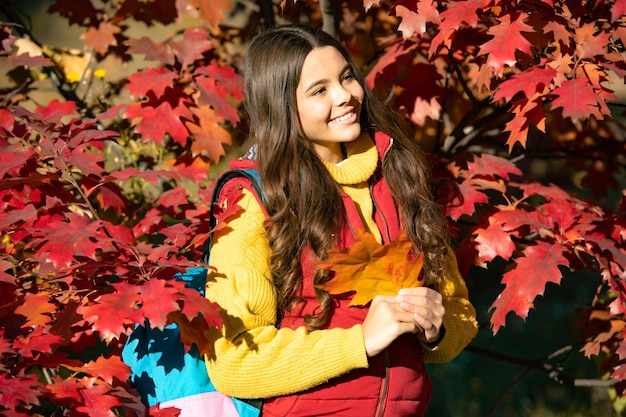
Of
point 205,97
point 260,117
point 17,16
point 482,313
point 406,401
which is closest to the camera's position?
point 406,401

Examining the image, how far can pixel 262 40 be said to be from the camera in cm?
220

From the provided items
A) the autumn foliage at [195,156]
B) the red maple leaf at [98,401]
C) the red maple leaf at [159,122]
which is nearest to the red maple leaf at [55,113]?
the autumn foliage at [195,156]

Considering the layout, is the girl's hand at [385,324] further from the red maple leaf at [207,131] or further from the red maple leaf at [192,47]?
the red maple leaf at [192,47]

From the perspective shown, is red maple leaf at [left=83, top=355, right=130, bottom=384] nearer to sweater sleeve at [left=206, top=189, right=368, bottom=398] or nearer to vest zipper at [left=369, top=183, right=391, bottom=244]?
sweater sleeve at [left=206, top=189, right=368, bottom=398]

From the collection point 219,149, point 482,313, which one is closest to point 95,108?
point 219,149

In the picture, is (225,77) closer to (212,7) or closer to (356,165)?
(212,7)

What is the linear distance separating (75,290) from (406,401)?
0.88 meters

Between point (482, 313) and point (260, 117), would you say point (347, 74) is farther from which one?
point (482, 313)

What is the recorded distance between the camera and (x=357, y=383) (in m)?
1.97

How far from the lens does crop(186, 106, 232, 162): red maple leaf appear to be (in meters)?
2.83

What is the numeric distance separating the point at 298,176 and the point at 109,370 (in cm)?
67

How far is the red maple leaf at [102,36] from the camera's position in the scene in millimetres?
3304

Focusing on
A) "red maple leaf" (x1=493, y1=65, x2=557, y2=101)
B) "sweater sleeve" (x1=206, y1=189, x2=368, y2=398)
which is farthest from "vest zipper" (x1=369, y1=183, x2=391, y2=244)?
"red maple leaf" (x1=493, y1=65, x2=557, y2=101)

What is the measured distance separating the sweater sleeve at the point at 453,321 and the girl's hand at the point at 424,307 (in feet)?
0.44
